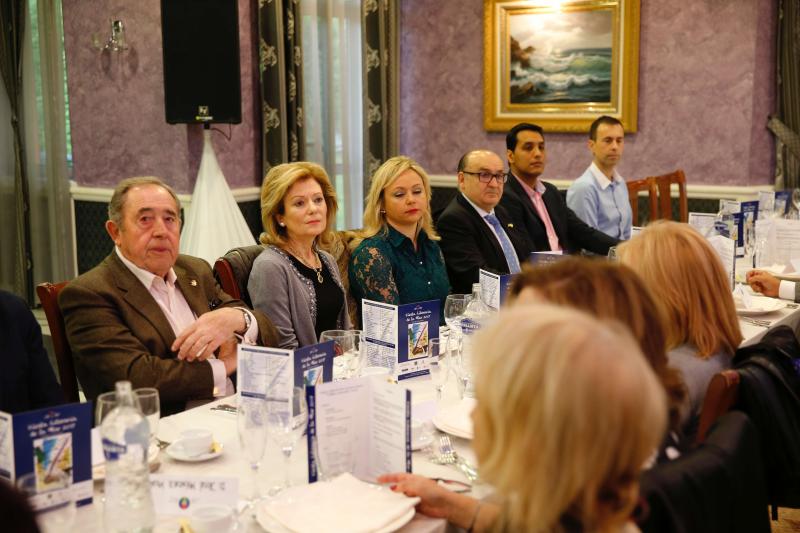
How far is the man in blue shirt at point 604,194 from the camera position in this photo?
6.03m

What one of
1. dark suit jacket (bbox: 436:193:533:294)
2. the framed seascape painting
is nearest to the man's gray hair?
dark suit jacket (bbox: 436:193:533:294)

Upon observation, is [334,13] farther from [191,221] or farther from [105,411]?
[105,411]

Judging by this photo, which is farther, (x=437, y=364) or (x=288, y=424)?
(x=437, y=364)

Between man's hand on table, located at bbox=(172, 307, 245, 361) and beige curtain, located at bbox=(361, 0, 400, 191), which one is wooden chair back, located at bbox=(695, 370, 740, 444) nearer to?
man's hand on table, located at bbox=(172, 307, 245, 361)

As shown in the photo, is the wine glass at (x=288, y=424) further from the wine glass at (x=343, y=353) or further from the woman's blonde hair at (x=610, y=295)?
the wine glass at (x=343, y=353)

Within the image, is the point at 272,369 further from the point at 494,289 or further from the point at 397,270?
the point at 397,270

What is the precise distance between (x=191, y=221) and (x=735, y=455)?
4.31m

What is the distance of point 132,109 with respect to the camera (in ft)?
19.0

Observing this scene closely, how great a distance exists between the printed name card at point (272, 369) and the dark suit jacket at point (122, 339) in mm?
542

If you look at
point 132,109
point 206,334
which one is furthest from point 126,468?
point 132,109

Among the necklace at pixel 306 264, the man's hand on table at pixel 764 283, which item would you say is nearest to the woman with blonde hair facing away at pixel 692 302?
the necklace at pixel 306 264

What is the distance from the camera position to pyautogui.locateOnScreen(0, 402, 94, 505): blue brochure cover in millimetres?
1716

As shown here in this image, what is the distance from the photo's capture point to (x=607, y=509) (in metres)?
1.15

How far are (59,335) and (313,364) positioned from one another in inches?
38.9
